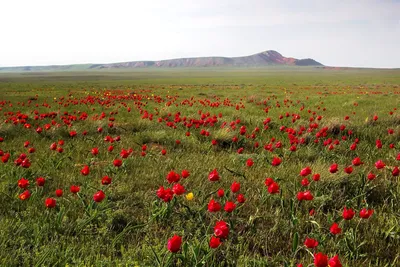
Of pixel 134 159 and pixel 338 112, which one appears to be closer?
pixel 134 159

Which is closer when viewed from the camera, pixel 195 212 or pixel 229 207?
pixel 229 207

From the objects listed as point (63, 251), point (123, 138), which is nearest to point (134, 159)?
point (123, 138)

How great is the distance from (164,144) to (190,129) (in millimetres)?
1494

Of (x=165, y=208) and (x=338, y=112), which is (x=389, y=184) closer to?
(x=165, y=208)

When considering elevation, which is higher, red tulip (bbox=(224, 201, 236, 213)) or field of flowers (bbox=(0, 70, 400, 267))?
red tulip (bbox=(224, 201, 236, 213))

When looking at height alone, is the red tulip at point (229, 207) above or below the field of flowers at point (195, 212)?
above

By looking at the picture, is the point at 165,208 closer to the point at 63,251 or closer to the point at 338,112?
the point at 63,251

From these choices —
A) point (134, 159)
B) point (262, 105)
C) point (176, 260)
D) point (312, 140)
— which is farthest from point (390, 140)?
point (262, 105)

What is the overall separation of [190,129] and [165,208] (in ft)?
16.1

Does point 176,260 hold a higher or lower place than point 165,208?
lower

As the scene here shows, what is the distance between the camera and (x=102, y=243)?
2.70 metres

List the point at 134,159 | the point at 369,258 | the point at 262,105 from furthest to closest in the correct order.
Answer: the point at 262,105, the point at 134,159, the point at 369,258

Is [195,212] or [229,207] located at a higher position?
[229,207]

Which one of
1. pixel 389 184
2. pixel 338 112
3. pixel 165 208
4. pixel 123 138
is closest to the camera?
pixel 165 208
